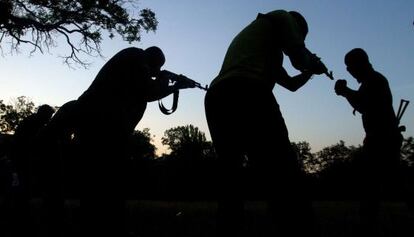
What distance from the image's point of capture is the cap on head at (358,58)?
536cm

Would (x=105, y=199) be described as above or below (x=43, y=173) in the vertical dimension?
below

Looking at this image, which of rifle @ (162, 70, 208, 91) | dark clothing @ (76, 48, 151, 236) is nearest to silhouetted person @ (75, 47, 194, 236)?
dark clothing @ (76, 48, 151, 236)

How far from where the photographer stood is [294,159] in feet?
8.32

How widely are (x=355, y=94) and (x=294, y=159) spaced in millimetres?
3147

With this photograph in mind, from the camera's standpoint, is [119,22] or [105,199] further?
[119,22]

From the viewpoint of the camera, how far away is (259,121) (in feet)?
8.34

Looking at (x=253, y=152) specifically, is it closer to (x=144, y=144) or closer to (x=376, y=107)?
(x=376, y=107)

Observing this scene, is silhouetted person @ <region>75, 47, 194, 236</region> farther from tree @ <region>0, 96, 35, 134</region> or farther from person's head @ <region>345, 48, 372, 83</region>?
tree @ <region>0, 96, 35, 134</region>

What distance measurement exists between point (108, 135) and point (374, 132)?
283 centimetres

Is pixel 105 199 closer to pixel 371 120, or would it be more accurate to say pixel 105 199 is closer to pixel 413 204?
pixel 371 120

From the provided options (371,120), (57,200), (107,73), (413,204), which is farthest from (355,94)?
(57,200)

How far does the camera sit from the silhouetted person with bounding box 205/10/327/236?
248 centimetres

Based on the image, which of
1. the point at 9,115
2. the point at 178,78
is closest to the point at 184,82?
the point at 178,78

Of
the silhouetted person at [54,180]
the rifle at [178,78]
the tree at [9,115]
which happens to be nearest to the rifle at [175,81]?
the rifle at [178,78]
